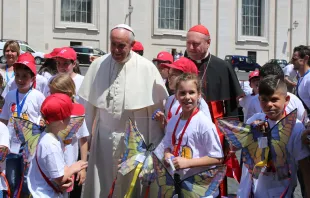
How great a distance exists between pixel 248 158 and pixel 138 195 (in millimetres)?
1390

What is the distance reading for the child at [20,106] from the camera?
17.8ft

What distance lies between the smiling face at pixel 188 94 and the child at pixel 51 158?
37.0 inches

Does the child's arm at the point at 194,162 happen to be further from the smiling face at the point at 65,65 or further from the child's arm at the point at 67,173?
the smiling face at the point at 65,65

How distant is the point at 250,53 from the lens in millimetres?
44875

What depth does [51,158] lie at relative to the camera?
396 cm

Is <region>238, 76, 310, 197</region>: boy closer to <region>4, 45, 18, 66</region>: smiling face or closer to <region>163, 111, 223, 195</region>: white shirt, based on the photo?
<region>163, 111, 223, 195</region>: white shirt

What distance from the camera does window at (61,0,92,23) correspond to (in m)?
38.1

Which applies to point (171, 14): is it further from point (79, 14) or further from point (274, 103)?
point (274, 103)

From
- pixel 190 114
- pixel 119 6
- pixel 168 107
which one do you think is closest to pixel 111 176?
pixel 168 107

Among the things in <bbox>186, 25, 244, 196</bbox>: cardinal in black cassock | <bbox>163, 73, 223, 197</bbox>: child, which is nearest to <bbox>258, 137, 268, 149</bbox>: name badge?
<bbox>163, 73, 223, 197</bbox>: child

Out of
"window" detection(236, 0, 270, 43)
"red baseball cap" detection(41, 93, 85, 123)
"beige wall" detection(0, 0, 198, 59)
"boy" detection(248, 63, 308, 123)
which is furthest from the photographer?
"window" detection(236, 0, 270, 43)

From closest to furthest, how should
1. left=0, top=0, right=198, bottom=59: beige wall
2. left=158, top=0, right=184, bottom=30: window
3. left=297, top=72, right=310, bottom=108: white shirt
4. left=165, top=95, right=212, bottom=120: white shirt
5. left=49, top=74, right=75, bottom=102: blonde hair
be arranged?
left=165, top=95, right=212, bottom=120: white shirt, left=49, top=74, right=75, bottom=102: blonde hair, left=297, top=72, right=310, bottom=108: white shirt, left=0, top=0, right=198, bottom=59: beige wall, left=158, top=0, right=184, bottom=30: window

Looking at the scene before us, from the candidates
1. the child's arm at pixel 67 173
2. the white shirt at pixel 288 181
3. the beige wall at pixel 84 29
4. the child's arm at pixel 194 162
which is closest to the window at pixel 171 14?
the beige wall at pixel 84 29

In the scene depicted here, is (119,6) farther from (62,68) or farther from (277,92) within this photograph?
(277,92)
